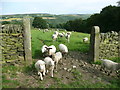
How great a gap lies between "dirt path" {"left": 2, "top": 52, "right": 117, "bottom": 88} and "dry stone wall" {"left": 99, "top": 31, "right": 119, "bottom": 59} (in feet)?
5.56

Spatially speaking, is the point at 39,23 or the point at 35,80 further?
the point at 39,23

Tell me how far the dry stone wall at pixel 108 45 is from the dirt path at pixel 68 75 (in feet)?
5.56

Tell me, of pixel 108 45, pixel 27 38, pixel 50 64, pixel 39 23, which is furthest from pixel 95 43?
pixel 39 23

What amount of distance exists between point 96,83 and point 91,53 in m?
3.30

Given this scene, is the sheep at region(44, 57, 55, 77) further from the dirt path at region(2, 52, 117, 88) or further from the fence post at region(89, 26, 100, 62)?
the fence post at region(89, 26, 100, 62)

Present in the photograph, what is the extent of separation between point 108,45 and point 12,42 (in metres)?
6.92

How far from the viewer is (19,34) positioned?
8758mm

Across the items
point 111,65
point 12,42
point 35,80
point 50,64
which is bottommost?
point 35,80

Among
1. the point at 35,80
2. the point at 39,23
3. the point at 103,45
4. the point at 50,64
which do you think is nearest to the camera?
the point at 35,80

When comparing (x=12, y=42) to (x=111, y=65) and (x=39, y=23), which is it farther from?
(x=39, y=23)

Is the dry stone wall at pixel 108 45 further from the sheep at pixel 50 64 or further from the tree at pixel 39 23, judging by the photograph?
the tree at pixel 39 23

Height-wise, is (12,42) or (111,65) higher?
(12,42)

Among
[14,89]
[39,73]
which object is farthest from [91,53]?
[14,89]

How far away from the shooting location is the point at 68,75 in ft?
26.3
